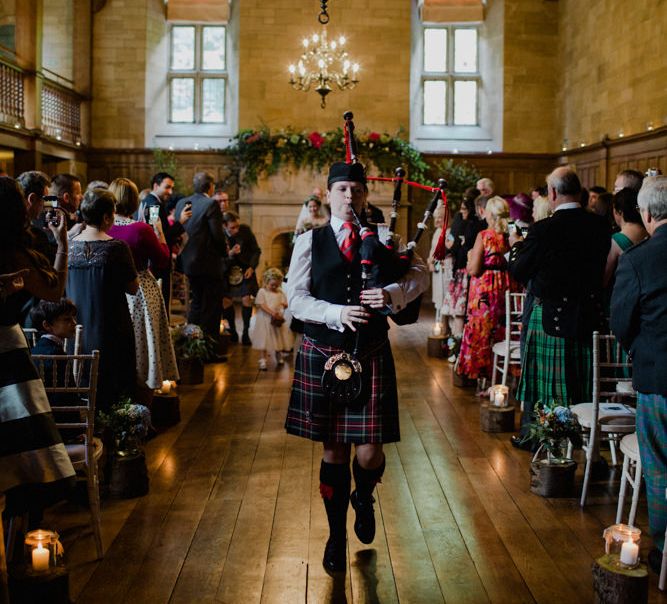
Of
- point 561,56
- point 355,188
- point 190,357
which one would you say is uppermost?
point 561,56

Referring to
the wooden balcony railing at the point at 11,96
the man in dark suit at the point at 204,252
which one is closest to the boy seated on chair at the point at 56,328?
the man in dark suit at the point at 204,252

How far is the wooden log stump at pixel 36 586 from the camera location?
2.94 meters

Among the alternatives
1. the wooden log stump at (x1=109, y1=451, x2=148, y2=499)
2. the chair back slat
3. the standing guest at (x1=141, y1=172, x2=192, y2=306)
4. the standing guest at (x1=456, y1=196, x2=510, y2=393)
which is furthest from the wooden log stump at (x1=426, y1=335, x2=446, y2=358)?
the chair back slat

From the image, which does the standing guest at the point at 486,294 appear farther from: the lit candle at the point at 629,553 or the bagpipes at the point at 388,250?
the lit candle at the point at 629,553

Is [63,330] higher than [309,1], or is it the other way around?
[309,1]

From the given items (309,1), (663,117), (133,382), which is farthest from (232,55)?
(133,382)

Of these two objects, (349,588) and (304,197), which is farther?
(304,197)

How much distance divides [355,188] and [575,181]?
1698mm

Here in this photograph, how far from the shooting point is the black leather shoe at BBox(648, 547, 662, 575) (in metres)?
3.49

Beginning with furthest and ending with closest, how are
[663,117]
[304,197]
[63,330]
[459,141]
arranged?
[459,141] < [304,197] < [663,117] < [63,330]

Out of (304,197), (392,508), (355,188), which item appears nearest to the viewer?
(355,188)

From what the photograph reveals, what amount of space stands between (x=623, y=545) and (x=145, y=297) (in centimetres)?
317

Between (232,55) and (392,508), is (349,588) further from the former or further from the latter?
(232,55)

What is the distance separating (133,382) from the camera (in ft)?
15.2
